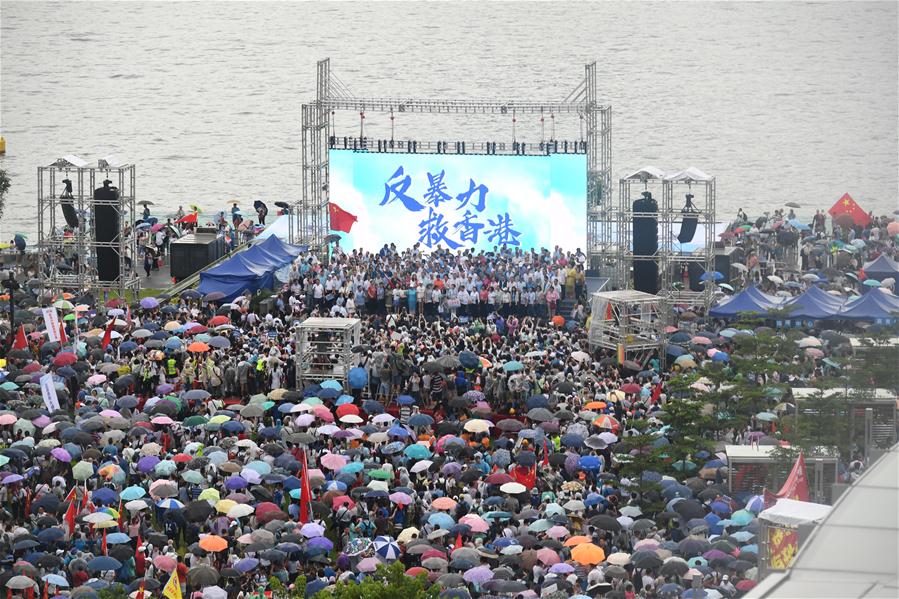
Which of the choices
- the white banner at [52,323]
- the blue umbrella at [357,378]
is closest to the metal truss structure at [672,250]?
the blue umbrella at [357,378]

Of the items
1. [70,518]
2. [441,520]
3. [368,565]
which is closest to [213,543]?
[368,565]

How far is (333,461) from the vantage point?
2819cm

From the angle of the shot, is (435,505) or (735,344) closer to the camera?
(435,505)

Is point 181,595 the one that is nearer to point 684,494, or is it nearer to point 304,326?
point 684,494

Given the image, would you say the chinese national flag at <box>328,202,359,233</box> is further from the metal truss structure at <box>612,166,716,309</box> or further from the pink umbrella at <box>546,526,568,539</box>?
the pink umbrella at <box>546,526,568,539</box>

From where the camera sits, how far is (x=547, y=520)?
2553cm

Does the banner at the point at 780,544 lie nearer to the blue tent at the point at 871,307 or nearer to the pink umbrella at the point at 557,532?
the pink umbrella at the point at 557,532

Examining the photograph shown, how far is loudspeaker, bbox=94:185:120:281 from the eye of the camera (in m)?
42.9

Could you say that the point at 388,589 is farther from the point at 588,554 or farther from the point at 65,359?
the point at 65,359

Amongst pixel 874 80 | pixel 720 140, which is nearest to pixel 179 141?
pixel 720 140

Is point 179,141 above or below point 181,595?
above

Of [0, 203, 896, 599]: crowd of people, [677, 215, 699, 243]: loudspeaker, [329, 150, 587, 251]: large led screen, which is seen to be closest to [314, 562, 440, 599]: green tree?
[0, 203, 896, 599]: crowd of people

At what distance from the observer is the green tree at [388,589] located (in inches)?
818

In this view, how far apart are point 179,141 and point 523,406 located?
66.7 metres
